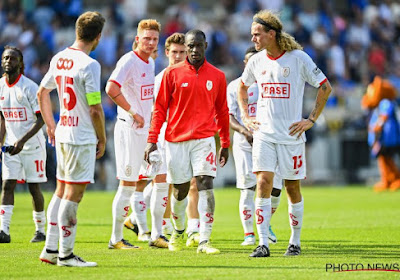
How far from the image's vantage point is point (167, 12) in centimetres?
3225

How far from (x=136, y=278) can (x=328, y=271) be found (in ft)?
6.84

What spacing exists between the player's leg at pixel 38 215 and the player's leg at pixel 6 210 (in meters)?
0.34

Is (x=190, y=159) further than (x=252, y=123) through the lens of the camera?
Yes

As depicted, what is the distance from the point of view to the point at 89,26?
9109mm

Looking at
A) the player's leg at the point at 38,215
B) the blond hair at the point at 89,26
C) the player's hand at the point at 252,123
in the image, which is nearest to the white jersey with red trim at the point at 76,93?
the blond hair at the point at 89,26

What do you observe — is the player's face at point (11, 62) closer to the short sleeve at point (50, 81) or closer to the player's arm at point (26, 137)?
the player's arm at point (26, 137)

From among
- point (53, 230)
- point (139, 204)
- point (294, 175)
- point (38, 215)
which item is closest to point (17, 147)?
point (38, 215)

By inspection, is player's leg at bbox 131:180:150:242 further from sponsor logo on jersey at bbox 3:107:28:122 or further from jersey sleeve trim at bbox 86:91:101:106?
jersey sleeve trim at bbox 86:91:101:106

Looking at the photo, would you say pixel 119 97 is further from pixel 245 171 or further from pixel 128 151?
pixel 245 171

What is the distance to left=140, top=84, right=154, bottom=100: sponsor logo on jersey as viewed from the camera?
11.5 m

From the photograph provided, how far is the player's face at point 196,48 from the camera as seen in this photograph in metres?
10.6

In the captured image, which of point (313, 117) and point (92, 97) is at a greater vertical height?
point (92, 97)

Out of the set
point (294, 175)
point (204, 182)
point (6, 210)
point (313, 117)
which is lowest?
point (6, 210)

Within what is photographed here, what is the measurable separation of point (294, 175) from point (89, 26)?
10.4 ft
